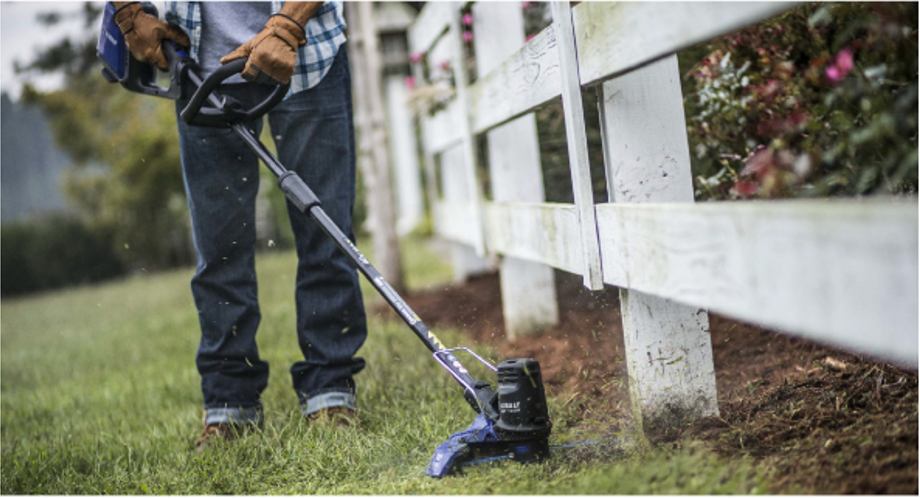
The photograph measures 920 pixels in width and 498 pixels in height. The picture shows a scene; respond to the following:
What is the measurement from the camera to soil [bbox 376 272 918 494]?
1.26m

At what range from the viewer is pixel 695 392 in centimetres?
170

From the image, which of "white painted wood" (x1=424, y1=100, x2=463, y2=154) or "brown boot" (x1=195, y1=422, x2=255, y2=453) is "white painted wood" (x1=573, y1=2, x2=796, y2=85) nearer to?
"brown boot" (x1=195, y1=422, x2=255, y2=453)

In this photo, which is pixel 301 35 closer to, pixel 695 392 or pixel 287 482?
pixel 287 482

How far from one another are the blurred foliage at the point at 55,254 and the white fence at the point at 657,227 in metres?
10.7

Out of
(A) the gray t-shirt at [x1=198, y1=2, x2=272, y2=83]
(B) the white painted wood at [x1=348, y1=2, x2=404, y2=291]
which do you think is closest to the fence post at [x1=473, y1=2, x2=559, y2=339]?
(A) the gray t-shirt at [x1=198, y1=2, x2=272, y2=83]

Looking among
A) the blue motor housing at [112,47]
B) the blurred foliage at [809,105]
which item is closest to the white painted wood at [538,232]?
the blurred foliage at [809,105]

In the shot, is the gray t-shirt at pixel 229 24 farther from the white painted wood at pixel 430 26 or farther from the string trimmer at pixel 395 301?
the white painted wood at pixel 430 26

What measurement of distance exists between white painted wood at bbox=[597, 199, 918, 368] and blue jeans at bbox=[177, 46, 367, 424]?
1.07m

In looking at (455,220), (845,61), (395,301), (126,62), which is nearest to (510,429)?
(395,301)

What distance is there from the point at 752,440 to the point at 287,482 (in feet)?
3.35

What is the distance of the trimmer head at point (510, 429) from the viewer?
153 cm

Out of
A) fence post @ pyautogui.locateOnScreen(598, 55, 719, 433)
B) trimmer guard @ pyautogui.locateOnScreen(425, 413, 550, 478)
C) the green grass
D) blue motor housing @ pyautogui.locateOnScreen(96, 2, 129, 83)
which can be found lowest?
the green grass

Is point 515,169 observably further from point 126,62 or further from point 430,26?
point 126,62

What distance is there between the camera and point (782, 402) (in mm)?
1645
